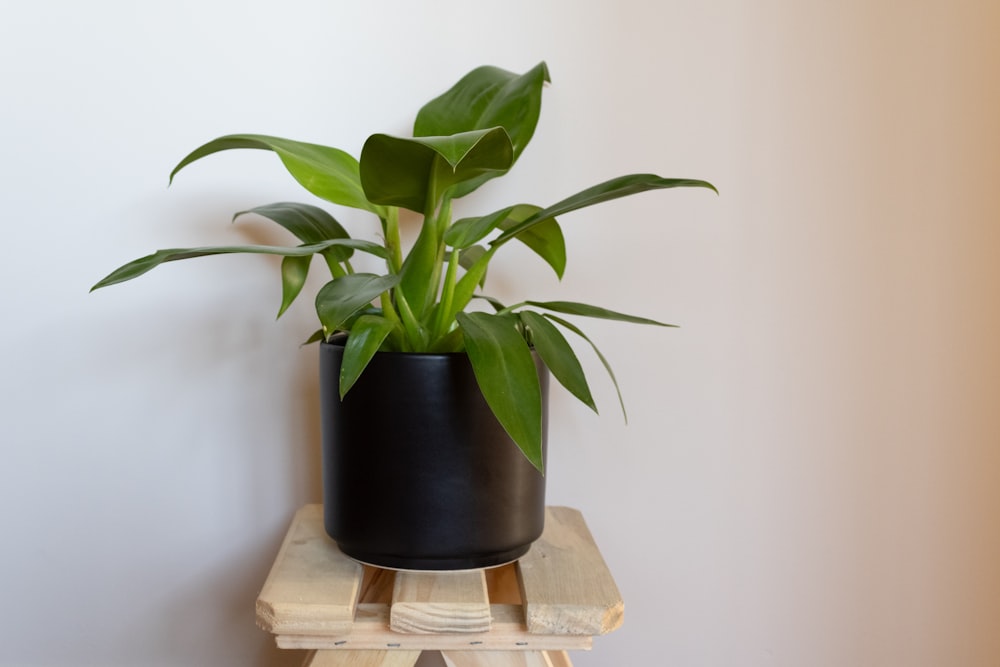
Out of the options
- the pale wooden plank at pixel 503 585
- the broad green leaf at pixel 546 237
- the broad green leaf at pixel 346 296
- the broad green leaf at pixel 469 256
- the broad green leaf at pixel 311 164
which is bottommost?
the pale wooden plank at pixel 503 585

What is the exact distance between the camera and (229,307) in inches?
45.3

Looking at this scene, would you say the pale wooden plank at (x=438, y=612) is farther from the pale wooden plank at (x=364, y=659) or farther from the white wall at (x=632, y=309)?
the white wall at (x=632, y=309)

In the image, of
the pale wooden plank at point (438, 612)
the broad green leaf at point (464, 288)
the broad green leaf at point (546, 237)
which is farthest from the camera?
the broad green leaf at point (546, 237)

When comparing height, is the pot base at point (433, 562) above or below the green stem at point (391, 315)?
below

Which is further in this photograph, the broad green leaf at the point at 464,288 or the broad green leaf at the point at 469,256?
the broad green leaf at the point at 469,256

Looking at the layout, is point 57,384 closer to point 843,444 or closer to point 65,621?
point 65,621

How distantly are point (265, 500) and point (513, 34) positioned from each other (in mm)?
692

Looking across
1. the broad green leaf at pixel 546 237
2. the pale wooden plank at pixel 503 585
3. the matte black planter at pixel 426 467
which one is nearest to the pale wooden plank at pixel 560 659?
the pale wooden plank at pixel 503 585

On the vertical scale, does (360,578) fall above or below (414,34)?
below

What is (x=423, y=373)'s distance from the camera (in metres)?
0.78

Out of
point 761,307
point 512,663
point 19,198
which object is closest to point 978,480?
point 761,307

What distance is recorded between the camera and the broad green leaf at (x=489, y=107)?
92 centimetres

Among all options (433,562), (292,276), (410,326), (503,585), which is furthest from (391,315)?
(503,585)

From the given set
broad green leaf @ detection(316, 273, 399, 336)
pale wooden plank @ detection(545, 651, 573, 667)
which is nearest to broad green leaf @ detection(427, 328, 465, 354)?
broad green leaf @ detection(316, 273, 399, 336)
